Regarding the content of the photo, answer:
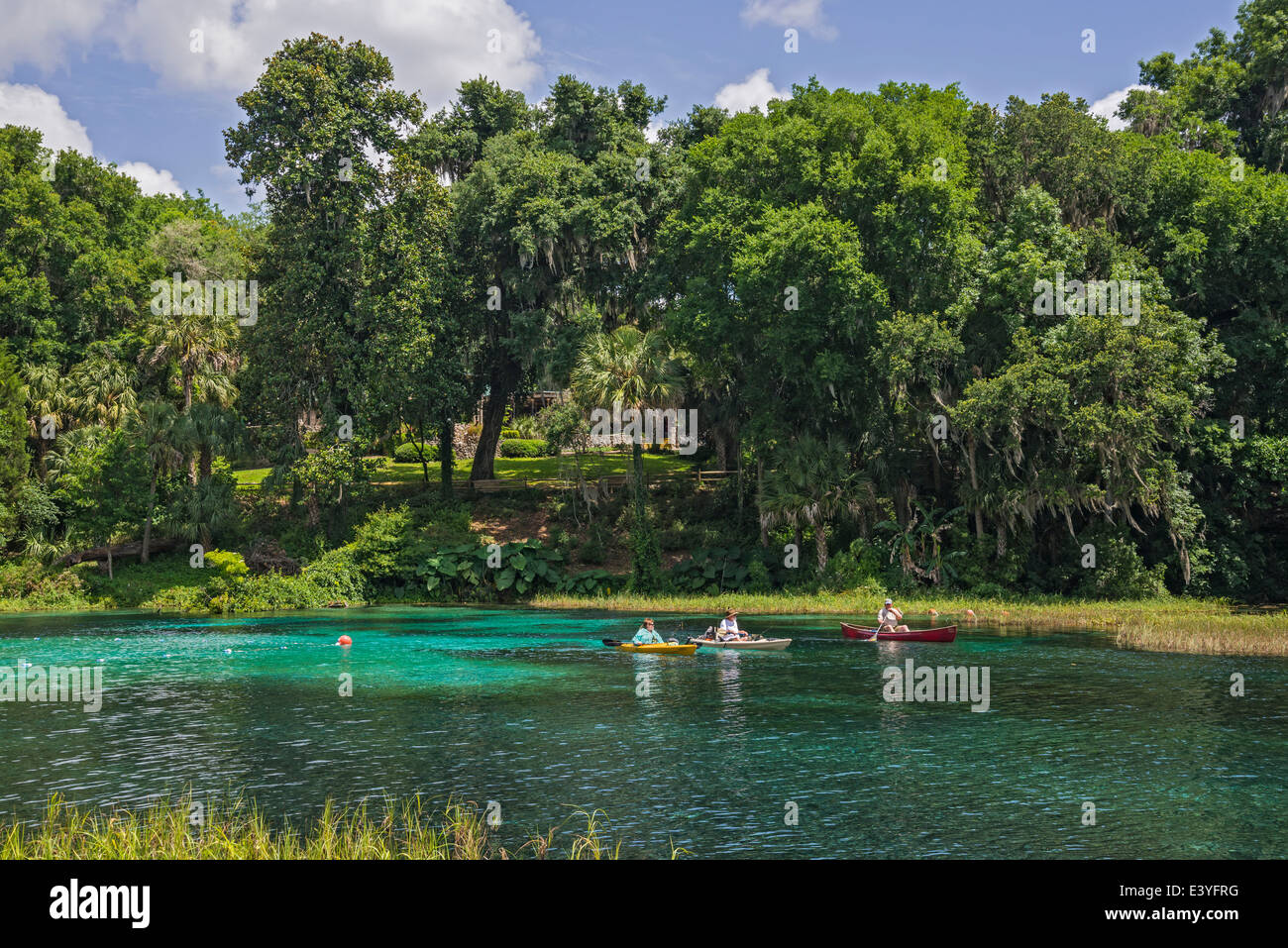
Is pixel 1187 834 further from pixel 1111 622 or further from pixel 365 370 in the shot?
pixel 365 370

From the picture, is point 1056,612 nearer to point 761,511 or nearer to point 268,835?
point 761,511

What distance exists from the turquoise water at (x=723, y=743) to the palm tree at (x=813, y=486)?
14211 mm

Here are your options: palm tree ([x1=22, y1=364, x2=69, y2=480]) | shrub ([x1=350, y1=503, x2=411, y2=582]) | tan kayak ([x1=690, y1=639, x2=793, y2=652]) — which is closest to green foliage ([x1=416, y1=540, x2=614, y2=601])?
shrub ([x1=350, y1=503, x2=411, y2=582])

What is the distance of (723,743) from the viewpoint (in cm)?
2097

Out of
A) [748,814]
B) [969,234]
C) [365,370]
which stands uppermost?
[969,234]

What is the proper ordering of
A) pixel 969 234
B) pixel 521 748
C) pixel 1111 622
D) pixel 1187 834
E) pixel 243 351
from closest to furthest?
1. pixel 1187 834
2. pixel 521 748
3. pixel 1111 622
4. pixel 969 234
5. pixel 243 351

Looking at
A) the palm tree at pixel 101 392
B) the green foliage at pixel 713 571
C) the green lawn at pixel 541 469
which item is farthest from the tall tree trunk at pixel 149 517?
the green foliage at pixel 713 571

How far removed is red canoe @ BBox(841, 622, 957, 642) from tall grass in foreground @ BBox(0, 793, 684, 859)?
2141cm

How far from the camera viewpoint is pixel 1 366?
2089 inches

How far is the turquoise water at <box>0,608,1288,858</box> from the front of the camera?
50.4 ft

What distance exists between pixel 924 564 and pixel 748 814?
3417 cm
